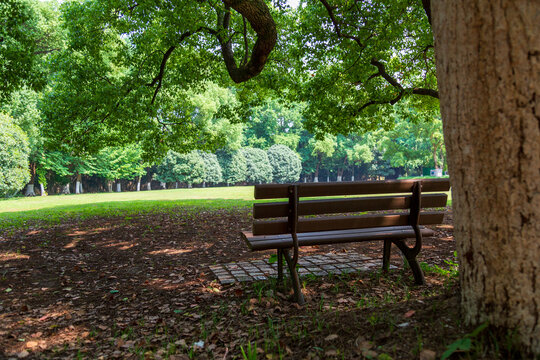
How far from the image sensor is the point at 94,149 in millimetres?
12000

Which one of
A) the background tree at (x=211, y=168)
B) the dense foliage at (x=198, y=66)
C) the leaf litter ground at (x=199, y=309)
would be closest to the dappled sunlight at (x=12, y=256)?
the leaf litter ground at (x=199, y=309)

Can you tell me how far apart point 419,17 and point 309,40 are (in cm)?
314

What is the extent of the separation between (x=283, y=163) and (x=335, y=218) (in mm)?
48160

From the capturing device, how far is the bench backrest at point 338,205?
3.56 m

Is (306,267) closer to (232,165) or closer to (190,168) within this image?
(190,168)

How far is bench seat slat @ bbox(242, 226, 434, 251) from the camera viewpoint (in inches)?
143

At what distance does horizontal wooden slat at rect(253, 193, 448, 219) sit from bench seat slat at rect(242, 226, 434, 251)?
0.24 m

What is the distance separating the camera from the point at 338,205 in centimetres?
374

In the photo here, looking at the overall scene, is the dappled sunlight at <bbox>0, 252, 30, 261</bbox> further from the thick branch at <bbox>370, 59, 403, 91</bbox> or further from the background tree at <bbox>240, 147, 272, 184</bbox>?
the background tree at <bbox>240, 147, 272, 184</bbox>

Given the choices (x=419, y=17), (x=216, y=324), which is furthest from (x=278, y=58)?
(x=216, y=324)

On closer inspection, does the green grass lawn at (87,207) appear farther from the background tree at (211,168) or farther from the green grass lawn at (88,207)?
the background tree at (211,168)

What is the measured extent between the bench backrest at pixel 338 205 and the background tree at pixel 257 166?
147 feet

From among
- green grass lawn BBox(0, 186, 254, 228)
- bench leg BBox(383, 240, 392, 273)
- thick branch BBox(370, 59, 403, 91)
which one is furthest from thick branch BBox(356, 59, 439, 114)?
bench leg BBox(383, 240, 392, 273)

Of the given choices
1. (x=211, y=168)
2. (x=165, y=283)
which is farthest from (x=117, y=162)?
(x=165, y=283)
